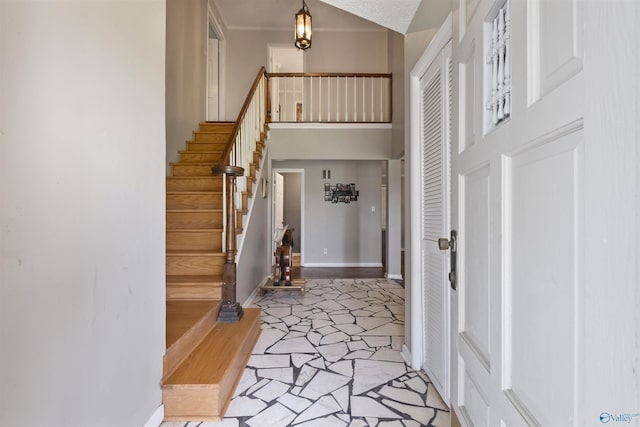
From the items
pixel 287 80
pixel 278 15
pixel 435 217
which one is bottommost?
pixel 435 217

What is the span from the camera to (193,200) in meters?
3.56

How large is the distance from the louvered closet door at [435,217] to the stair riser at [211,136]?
3296mm

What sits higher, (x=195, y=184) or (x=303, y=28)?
(x=303, y=28)

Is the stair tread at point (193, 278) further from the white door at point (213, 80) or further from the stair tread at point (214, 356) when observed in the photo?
→ the white door at point (213, 80)

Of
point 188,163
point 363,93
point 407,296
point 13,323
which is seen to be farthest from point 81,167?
point 363,93

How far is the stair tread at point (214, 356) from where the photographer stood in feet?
5.59

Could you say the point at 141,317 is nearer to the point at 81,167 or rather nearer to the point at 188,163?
the point at 81,167

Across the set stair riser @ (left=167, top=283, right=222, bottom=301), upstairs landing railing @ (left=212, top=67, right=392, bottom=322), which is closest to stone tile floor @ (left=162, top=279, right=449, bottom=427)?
stair riser @ (left=167, top=283, right=222, bottom=301)

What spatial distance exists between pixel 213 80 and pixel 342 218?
147 inches

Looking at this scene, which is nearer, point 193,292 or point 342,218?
point 193,292

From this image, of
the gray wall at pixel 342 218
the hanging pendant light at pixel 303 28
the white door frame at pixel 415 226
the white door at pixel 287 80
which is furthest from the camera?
the gray wall at pixel 342 218

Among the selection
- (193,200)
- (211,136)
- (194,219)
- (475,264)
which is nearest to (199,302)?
(194,219)

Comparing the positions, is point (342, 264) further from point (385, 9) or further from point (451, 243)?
point (451, 243)

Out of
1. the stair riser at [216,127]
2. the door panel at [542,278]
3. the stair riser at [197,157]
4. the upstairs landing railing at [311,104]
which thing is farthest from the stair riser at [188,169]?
the door panel at [542,278]
